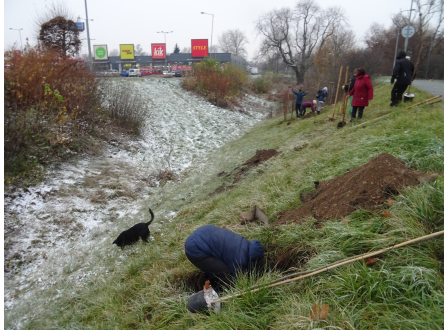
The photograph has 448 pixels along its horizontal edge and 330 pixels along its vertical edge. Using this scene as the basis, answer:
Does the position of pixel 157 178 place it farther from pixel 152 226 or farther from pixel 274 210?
pixel 274 210

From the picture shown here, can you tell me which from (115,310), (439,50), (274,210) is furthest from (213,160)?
(439,50)

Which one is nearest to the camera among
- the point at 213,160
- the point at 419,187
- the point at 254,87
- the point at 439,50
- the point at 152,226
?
the point at 419,187

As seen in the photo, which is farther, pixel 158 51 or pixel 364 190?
pixel 158 51

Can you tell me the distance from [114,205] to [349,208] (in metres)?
5.83

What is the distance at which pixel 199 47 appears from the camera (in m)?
43.0

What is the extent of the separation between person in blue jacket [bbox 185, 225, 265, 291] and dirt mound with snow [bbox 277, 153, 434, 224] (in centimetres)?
93

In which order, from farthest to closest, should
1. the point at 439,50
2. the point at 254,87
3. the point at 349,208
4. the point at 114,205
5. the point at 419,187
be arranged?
the point at 254,87 → the point at 439,50 → the point at 114,205 → the point at 349,208 → the point at 419,187

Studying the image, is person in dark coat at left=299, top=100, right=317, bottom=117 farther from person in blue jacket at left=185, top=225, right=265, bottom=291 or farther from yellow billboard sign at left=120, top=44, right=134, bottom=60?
yellow billboard sign at left=120, top=44, right=134, bottom=60

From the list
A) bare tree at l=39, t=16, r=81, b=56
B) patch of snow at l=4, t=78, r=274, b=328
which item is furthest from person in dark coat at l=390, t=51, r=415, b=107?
bare tree at l=39, t=16, r=81, b=56

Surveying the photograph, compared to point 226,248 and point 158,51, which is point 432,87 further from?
point 158,51

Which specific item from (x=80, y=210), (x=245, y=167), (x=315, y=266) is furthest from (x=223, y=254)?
(x=245, y=167)

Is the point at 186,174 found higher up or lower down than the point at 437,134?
lower down

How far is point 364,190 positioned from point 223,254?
187 cm

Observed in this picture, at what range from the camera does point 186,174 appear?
10.1 m
